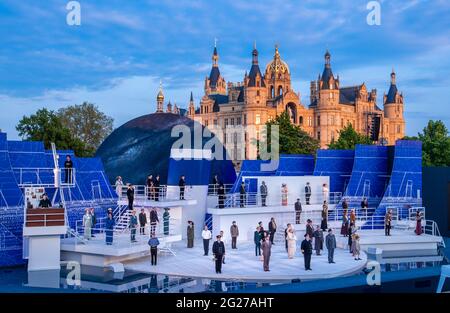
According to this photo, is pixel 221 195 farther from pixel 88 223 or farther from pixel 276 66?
pixel 276 66

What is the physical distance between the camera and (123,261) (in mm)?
19953

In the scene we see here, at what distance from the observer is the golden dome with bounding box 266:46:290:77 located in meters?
118

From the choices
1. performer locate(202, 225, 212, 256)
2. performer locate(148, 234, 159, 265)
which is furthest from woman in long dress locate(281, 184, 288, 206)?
performer locate(148, 234, 159, 265)

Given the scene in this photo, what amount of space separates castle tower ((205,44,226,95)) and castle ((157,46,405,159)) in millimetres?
257

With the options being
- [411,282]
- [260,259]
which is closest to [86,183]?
[260,259]

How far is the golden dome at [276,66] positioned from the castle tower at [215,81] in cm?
1395

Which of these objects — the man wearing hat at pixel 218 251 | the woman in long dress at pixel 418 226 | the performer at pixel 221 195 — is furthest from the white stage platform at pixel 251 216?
the man wearing hat at pixel 218 251

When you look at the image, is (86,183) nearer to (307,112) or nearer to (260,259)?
(260,259)

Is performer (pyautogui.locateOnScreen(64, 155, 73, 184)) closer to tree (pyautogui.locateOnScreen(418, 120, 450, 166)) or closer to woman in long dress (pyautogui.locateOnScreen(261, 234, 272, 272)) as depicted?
woman in long dress (pyautogui.locateOnScreen(261, 234, 272, 272))

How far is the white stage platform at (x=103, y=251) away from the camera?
18.9 metres

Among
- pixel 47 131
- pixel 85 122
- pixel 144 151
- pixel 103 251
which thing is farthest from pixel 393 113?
pixel 103 251

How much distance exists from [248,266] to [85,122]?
46093 mm

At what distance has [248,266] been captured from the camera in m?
18.9
